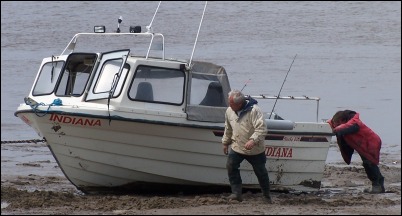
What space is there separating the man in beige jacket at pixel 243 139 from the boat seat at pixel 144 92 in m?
1.16

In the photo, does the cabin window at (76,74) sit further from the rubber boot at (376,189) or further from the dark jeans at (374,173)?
the rubber boot at (376,189)

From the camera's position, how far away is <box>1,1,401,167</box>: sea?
21.9 meters

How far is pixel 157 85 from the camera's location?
44.9 feet

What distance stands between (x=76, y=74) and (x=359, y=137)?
395cm

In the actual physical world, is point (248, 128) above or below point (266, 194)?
above

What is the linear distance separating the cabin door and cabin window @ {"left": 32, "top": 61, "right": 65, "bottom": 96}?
867 mm

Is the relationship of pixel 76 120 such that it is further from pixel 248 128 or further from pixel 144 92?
pixel 248 128

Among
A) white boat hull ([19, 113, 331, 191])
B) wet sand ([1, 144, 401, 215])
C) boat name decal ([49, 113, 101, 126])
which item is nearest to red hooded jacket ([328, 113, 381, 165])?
white boat hull ([19, 113, 331, 191])

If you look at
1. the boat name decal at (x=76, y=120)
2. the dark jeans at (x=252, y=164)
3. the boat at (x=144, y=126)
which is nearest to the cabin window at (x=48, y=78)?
the boat at (x=144, y=126)

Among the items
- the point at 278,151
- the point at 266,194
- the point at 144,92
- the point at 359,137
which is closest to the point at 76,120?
the point at 144,92

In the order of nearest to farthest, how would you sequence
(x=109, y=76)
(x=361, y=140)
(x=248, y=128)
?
(x=248, y=128), (x=109, y=76), (x=361, y=140)

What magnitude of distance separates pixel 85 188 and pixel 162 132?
1436 millimetres

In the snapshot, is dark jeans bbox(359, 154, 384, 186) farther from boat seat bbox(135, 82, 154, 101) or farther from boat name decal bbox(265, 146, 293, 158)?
boat seat bbox(135, 82, 154, 101)

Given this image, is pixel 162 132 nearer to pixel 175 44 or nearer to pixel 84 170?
pixel 84 170
